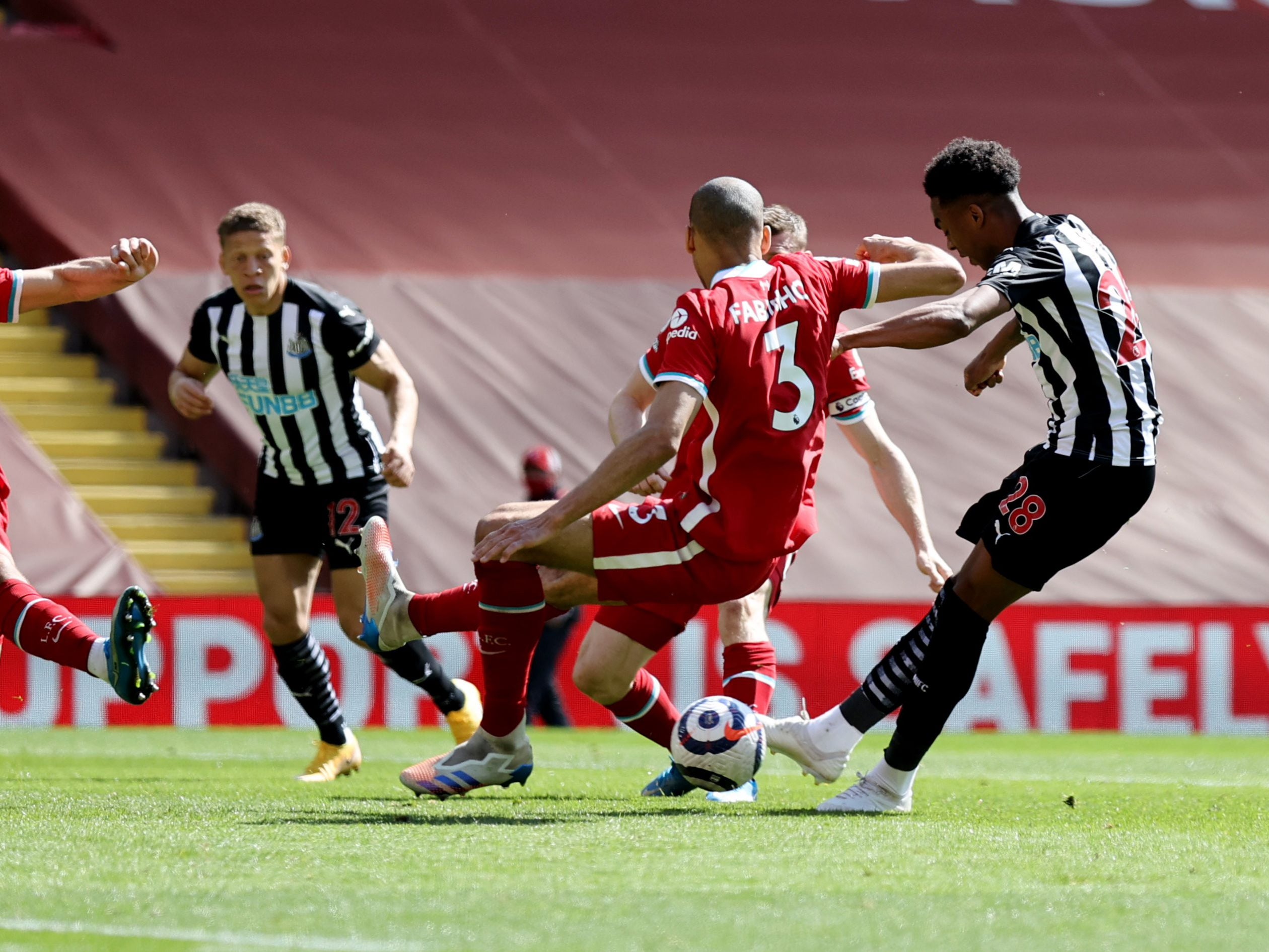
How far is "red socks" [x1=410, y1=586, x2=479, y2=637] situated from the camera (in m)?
5.11

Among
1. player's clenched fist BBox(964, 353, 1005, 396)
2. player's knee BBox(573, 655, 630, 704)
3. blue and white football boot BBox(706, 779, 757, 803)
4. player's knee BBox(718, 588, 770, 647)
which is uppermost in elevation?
player's clenched fist BBox(964, 353, 1005, 396)

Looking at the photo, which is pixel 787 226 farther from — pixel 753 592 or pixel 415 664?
pixel 415 664

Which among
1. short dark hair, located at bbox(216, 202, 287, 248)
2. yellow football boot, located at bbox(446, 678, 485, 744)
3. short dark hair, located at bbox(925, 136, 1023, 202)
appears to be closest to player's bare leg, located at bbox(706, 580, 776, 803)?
short dark hair, located at bbox(925, 136, 1023, 202)

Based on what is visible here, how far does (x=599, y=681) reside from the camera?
17.8ft

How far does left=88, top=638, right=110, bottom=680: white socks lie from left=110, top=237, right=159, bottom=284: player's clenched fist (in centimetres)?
112

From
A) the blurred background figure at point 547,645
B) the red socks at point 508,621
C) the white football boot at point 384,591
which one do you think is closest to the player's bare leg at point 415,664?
the white football boot at point 384,591

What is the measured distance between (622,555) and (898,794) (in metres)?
1.12

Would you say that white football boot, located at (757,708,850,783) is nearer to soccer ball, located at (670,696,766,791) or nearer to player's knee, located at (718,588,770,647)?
soccer ball, located at (670,696,766,791)

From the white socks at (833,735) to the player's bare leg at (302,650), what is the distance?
2.27 m

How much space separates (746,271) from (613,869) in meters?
1.84

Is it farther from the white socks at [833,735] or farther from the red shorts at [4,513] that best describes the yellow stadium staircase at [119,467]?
the white socks at [833,735]

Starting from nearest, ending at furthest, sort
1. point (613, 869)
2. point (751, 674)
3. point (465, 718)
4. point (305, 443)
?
point (613, 869) → point (751, 674) → point (305, 443) → point (465, 718)

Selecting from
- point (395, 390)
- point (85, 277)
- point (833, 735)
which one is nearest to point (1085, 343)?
point (833, 735)

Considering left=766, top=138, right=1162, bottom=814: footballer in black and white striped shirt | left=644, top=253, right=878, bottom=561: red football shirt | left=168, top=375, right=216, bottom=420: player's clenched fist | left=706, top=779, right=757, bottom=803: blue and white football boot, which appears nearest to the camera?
left=644, top=253, right=878, bottom=561: red football shirt
